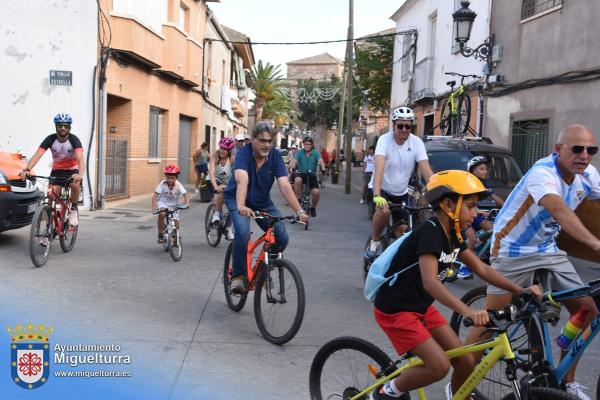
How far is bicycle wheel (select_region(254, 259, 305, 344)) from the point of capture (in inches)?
193

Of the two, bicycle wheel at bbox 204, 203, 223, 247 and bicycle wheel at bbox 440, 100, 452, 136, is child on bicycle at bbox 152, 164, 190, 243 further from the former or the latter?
bicycle wheel at bbox 440, 100, 452, 136

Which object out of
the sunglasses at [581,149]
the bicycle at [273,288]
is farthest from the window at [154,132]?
the sunglasses at [581,149]

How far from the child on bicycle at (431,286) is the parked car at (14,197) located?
6673 mm

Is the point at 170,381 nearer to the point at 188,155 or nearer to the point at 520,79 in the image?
the point at 520,79

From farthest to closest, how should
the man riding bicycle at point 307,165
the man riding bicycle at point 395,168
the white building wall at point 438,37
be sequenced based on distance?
the white building wall at point 438,37 → the man riding bicycle at point 307,165 → the man riding bicycle at point 395,168

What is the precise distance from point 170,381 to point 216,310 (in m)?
1.90

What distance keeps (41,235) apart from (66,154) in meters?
1.28

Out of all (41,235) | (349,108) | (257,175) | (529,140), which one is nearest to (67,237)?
(41,235)

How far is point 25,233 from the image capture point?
10.1 m

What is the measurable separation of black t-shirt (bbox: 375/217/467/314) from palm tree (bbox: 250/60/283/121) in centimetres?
4930

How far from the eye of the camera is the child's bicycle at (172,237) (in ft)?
27.2

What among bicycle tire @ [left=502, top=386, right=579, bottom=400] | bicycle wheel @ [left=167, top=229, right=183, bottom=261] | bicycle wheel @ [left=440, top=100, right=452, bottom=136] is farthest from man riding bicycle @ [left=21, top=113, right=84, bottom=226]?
bicycle wheel @ [left=440, top=100, right=452, bottom=136]

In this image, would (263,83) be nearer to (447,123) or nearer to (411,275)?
(447,123)

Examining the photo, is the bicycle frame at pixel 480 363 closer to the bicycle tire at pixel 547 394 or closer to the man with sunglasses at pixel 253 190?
the bicycle tire at pixel 547 394
